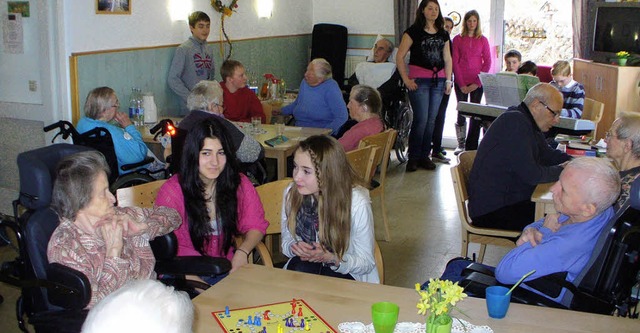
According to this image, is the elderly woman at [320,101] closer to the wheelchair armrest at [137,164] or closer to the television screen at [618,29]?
the wheelchair armrest at [137,164]

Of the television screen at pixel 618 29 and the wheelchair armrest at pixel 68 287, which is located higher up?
the television screen at pixel 618 29

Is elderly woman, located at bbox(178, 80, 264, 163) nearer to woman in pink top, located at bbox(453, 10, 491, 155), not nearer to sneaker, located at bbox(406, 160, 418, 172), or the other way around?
sneaker, located at bbox(406, 160, 418, 172)

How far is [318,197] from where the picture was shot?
3.15 metres

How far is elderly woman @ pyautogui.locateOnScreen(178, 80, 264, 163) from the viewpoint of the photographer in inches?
187

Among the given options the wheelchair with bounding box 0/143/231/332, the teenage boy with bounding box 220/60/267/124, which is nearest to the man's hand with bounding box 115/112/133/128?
the teenage boy with bounding box 220/60/267/124

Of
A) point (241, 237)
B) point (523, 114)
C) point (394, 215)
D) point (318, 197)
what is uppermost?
point (523, 114)

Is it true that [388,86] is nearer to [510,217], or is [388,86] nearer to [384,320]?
[510,217]

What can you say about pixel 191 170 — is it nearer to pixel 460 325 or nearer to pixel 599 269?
pixel 460 325

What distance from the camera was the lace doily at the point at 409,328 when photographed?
2213mm

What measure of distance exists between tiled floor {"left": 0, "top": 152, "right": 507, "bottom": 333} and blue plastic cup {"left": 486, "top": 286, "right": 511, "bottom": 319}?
2179 mm

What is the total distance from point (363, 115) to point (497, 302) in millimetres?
3199

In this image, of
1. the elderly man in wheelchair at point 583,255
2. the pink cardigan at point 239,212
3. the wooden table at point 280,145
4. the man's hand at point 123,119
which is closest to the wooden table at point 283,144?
the wooden table at point 280,145

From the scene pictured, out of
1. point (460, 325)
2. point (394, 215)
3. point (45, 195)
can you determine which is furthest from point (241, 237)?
point (394, 215)

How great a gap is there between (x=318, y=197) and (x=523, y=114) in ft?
5.03
